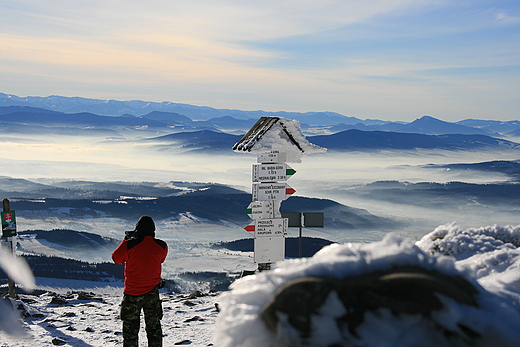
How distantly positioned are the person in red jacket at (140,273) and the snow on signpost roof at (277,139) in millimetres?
4560

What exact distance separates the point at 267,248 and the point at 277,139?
8.20 ft

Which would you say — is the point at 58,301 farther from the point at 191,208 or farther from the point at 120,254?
the point at 191,208

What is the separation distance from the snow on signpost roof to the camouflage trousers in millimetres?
4742

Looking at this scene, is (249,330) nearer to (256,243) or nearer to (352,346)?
(352,346)

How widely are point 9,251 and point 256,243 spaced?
550 cm

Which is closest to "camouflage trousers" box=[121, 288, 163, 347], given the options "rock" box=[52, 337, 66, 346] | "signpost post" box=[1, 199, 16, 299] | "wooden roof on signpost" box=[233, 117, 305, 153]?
"rock" box=[52, 337, 66, 346]

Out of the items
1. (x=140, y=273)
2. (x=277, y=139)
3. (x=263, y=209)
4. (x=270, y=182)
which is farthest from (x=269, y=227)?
(x=140, y=273)

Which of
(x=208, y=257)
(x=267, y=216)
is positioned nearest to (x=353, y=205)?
(x=208, y=257)

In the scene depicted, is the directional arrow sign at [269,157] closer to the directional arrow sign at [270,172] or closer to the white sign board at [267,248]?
the directional arrow sign at [270,172]

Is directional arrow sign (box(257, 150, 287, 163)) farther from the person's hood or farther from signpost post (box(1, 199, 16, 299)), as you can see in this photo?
signpost post (box(1, 199, 16, 299))

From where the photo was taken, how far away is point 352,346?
4.66 ft

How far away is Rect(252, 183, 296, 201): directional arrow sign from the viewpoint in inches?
370

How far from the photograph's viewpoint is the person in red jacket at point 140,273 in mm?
4977

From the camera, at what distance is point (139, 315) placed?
5.23m
